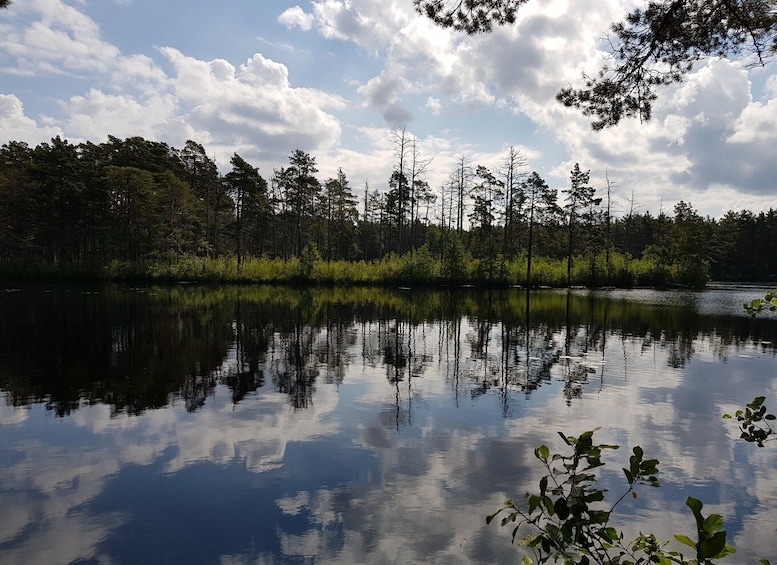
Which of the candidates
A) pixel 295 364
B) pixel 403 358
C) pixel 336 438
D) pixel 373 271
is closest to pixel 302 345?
pixel 295 364

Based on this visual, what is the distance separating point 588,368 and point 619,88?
7.89 meters

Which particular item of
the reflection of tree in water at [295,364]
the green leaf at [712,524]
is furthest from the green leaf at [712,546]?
the reflection of tree in water at [295,364]

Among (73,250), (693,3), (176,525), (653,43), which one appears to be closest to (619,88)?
(653,43)

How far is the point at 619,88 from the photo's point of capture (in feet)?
25.8

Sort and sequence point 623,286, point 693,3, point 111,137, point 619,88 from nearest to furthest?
1. point 693,3
2. point 619,88
3. point 623,286
4. point 111,137

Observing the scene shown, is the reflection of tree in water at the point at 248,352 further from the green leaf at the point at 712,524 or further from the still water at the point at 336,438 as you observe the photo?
the green leaf at the point at 712,524

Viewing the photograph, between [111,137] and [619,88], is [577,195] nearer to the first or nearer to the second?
[619,88]

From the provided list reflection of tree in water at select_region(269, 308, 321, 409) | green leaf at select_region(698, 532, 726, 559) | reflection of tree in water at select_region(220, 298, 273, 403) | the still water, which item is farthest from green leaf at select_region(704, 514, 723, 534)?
reflection of tree in water at select_region(220, 298, 273, 403)

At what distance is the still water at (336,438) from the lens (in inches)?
194

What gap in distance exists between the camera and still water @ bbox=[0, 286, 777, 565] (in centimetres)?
493

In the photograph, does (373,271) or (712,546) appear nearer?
(712,546)

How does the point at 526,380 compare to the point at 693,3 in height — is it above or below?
below

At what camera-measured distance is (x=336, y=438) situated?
764 centimetres

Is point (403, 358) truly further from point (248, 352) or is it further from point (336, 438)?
point (336, 438)
